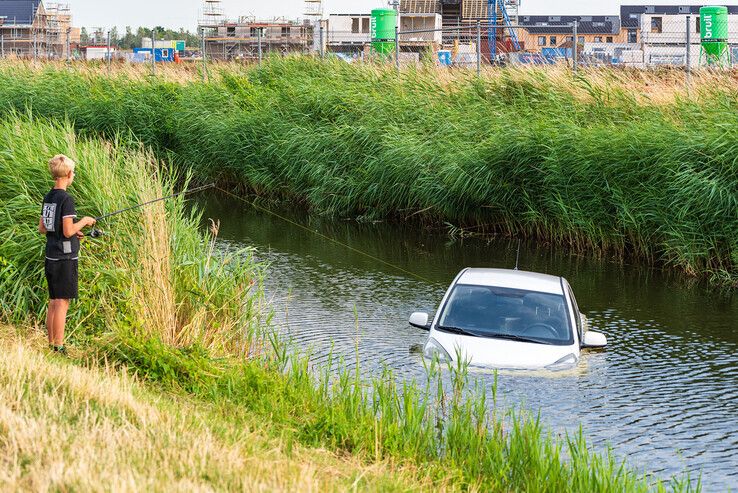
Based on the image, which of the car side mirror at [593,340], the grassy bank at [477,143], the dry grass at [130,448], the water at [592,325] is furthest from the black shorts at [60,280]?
the grassy bank at [477,143]

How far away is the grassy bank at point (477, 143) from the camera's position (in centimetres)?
1772

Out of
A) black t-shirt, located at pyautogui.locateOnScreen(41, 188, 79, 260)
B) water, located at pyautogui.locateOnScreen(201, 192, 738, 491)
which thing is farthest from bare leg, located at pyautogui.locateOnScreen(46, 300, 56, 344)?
water, located at pyautogui.locateOnScreen(201, 192, 738, 491)

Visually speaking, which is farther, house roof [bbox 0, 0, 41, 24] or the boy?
house roof [bbox 0, 0, 41, 24]

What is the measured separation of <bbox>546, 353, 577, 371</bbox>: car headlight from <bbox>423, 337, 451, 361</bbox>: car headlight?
994 mm

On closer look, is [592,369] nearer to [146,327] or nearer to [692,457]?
[692,457]

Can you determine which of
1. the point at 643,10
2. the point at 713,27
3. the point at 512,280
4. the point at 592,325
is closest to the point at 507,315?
the point at 512,280

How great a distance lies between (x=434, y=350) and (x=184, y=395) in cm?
297

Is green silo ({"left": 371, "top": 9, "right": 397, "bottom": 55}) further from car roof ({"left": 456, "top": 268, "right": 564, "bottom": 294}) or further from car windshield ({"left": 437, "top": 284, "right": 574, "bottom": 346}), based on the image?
car windshield ({"left": 437, "top": 284, "right": 574, "bottom": 346})

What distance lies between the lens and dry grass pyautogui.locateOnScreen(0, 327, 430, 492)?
561cm

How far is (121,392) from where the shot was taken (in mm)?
7504

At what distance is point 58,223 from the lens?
945 cm

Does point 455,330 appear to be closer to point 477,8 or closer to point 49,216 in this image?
point 49,216

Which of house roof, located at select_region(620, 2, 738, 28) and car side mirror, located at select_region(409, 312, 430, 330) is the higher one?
house roof, located at select_region(620, 2, 738, 28)

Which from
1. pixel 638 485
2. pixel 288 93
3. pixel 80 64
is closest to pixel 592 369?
pixel 638 485
